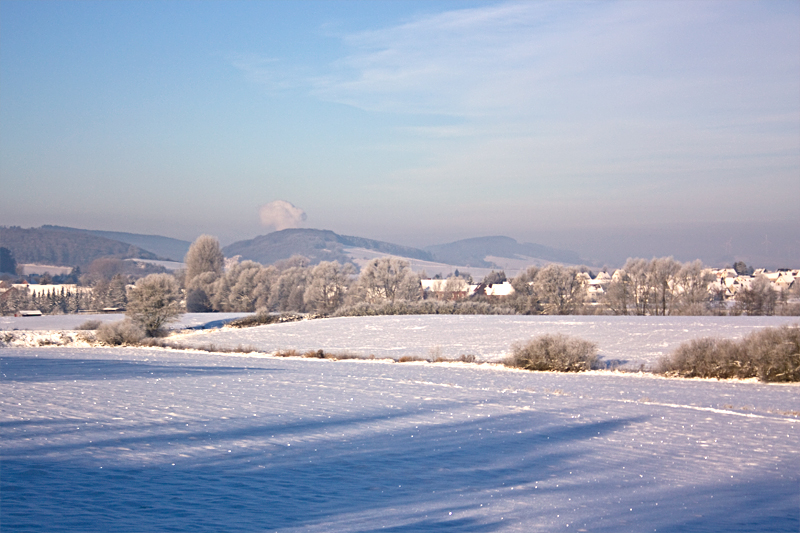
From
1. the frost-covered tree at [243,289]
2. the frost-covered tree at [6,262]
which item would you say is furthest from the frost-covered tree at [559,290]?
the frost-covered tree at [6,262]

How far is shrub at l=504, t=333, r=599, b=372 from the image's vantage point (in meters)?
22.9

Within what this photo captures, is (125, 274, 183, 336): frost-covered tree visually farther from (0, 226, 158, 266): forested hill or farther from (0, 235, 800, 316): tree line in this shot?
(0, 226, 158, 266): forested hill

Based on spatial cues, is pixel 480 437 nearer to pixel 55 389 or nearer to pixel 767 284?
pixel 55 389

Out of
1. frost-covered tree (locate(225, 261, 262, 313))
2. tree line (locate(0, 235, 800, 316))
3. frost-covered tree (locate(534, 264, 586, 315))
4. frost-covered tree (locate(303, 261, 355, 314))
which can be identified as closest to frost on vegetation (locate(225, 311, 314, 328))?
tree line (locate(0, 235, 800, 316))

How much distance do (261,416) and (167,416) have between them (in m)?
1.52

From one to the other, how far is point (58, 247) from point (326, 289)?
488ft

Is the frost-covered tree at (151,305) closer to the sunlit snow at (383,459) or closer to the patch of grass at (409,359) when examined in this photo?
the patch of grass at (409,359)

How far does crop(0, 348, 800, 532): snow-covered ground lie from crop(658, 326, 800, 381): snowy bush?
6.03m

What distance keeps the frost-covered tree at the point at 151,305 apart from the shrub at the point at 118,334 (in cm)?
375

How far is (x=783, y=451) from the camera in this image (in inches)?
363

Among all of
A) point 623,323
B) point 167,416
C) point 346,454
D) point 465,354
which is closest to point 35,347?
point 465,354

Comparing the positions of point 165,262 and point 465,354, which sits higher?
point 165,262

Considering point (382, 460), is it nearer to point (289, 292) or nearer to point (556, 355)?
point (556, 355)

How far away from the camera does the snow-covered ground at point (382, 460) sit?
5.71 meters
